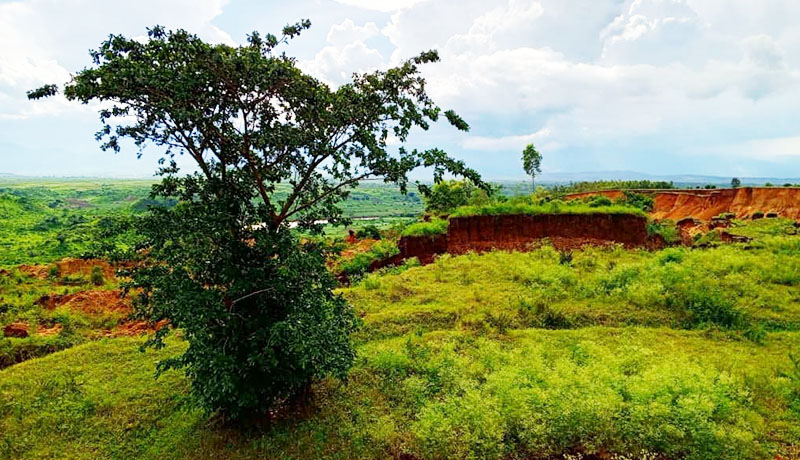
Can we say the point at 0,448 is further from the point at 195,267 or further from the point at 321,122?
the point at 321,122

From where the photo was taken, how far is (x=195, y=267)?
7.45 meters

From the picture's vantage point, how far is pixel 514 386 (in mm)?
8539

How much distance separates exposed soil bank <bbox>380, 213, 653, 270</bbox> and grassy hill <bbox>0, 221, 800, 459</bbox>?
30.3 feet

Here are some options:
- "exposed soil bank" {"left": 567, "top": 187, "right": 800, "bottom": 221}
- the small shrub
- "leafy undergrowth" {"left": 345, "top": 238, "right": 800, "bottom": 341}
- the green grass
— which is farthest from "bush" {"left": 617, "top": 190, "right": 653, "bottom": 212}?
the small shrub

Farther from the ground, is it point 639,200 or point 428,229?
point 639,200

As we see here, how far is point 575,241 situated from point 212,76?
73.5 feet

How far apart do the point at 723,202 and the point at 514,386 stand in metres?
35.3

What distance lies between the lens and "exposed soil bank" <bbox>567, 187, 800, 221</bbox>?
30.5m

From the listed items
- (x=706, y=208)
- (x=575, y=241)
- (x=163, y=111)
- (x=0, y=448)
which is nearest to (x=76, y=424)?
(x=0, y=448)

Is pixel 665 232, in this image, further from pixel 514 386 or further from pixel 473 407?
pixel 473 407

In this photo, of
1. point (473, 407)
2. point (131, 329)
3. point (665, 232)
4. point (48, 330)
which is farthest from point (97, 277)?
point (665, 232)

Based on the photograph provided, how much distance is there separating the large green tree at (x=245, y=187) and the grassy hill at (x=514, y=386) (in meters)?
1.54

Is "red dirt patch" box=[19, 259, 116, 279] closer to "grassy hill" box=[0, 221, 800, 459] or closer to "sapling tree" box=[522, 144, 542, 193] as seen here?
"grassy hill" box=[0, 221, 800, 459]

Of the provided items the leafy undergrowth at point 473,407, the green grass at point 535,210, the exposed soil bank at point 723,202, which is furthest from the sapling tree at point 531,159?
the leafy undergrowth at point 473,407
